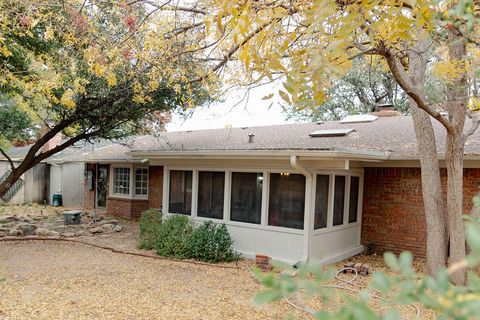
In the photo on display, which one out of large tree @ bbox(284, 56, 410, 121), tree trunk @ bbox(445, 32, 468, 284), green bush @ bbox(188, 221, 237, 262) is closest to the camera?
tree trunk @ bbox(445, 32, 468, 284)

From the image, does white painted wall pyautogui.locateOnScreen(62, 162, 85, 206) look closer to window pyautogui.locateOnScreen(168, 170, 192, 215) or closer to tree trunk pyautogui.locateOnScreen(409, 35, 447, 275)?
window pyautogui.locateOnScreen(168, 170, 192, 215)

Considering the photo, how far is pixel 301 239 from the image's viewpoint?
327 inches

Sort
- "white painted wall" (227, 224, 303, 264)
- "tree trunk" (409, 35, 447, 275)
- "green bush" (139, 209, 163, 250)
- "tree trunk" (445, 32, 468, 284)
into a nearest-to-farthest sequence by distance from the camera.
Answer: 1. "tree trunk" (445, 32, 468, 284)
2. "tree trunk" (409, 35, 447, 275)
3. "white painted wall" (227, 224, 303, 264)
4. "green bush" (139, 209, 163, 250)

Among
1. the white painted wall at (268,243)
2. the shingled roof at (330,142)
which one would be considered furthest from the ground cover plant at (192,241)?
the shingled roof at (330,142)

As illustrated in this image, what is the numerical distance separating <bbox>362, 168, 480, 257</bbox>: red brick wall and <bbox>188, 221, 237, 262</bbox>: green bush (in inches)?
143

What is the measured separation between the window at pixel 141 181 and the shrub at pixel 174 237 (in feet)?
19.6

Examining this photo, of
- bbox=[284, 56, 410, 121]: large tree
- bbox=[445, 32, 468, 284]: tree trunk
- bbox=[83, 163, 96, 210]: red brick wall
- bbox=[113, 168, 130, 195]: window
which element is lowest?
bbox=[83, 163, 96, 210]: red brick wall

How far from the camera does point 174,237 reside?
9055 mm

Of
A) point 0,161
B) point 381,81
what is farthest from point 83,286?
point 381,81

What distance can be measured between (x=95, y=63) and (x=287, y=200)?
4.82 meters

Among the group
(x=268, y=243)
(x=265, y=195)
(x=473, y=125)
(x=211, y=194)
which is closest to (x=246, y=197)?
(x=265, y=195)

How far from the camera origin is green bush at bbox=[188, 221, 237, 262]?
28.4 feet

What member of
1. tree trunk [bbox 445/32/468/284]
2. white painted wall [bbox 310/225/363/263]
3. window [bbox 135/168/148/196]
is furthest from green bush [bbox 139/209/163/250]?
tree trunk [bbox 445/32/468/284]

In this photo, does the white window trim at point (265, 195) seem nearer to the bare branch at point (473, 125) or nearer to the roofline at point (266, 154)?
the roofline at point (266, 154)
